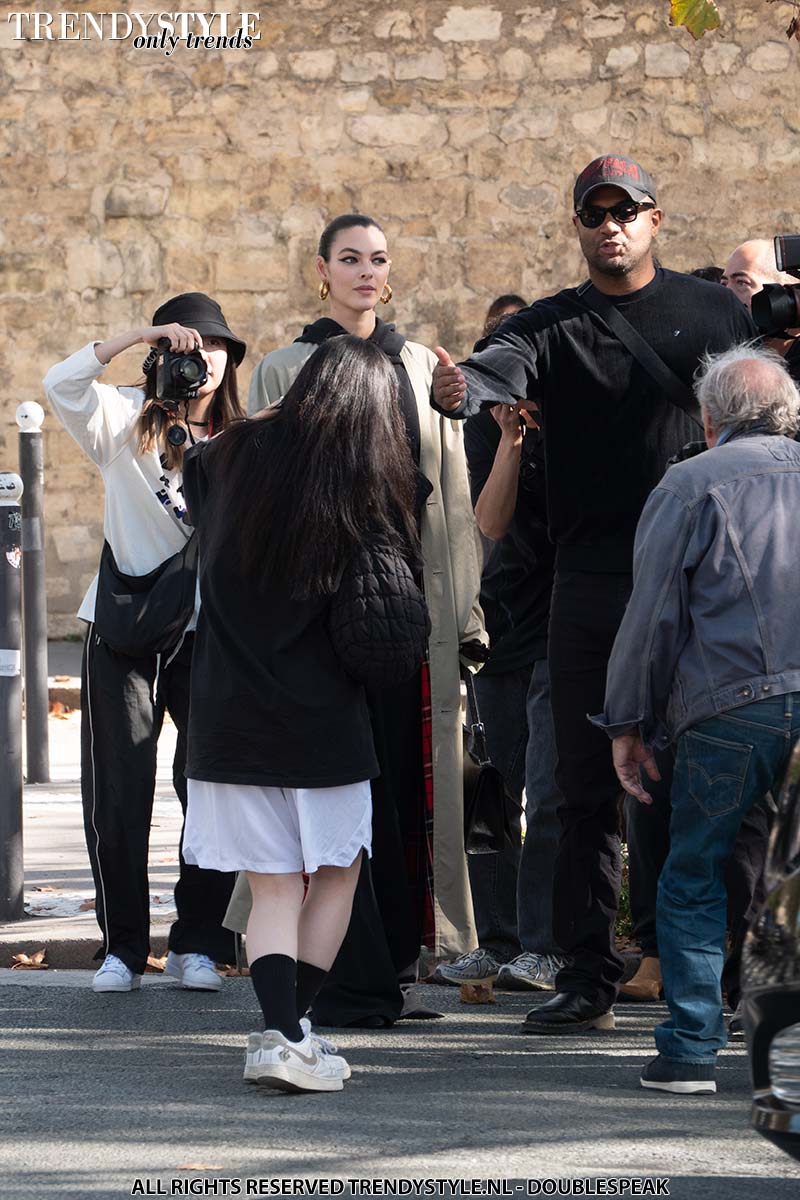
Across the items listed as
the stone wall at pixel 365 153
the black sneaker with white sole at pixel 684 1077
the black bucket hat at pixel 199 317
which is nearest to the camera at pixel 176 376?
the black bucket hat at pixel 199 317

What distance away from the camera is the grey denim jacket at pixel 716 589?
14.8 feet

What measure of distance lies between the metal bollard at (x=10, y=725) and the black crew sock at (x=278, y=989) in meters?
2.49

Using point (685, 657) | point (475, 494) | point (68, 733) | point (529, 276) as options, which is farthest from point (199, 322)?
point (529, 276)

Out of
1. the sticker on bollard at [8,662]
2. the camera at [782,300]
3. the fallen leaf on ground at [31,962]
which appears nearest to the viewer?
the camera at [782,300]

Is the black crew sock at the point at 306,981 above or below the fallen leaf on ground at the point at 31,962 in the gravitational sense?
above

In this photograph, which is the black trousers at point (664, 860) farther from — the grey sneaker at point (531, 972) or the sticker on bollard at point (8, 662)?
the sticker on bollard at point (8, 662)

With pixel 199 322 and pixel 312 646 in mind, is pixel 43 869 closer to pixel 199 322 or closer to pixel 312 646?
pixel 199 322

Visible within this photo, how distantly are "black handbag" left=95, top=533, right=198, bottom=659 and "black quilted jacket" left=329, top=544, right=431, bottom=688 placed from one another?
4.39ft

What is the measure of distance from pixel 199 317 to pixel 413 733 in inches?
65.8

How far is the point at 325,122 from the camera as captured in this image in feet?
46.8

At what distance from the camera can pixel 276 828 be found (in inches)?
184

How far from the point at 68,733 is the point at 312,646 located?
7.29 metres
